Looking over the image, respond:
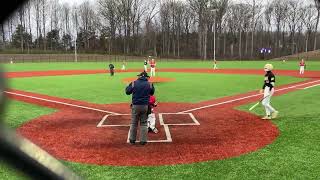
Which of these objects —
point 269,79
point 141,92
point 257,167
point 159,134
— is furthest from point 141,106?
point 269,79

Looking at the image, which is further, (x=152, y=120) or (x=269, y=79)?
(x=269, y=79)

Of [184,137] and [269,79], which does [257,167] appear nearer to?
[184,137]

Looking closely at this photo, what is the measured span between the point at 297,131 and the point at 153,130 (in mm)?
4202

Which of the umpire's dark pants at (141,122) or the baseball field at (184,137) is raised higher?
the umpire's dark pants at (141,122)

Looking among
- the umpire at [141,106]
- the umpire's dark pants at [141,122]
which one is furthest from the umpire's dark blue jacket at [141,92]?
the umpire's dark pants at [141,122]

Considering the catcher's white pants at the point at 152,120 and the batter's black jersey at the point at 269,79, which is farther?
the batter's black jersey at the point at 269,79

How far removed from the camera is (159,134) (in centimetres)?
1208

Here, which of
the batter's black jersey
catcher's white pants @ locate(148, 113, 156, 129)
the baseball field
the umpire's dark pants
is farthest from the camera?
the batter's black jersey

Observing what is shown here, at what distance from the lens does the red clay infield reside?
9.66 meters

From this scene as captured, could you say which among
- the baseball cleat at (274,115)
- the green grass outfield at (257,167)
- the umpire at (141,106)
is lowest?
the green grass outfield at (257,167)

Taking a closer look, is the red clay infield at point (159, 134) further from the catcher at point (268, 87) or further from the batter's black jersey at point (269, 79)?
the batter's black jersey at point (269, 79)

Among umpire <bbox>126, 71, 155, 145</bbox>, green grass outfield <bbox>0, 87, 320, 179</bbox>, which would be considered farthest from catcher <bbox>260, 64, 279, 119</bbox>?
umpire <bbox>126, 71, 155, 145</bbox>

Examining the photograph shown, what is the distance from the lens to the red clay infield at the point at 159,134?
966 cm

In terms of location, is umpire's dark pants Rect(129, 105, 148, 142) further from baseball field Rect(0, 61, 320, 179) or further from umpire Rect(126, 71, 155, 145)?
baseball field Rect(0, 61, 320, 179)
